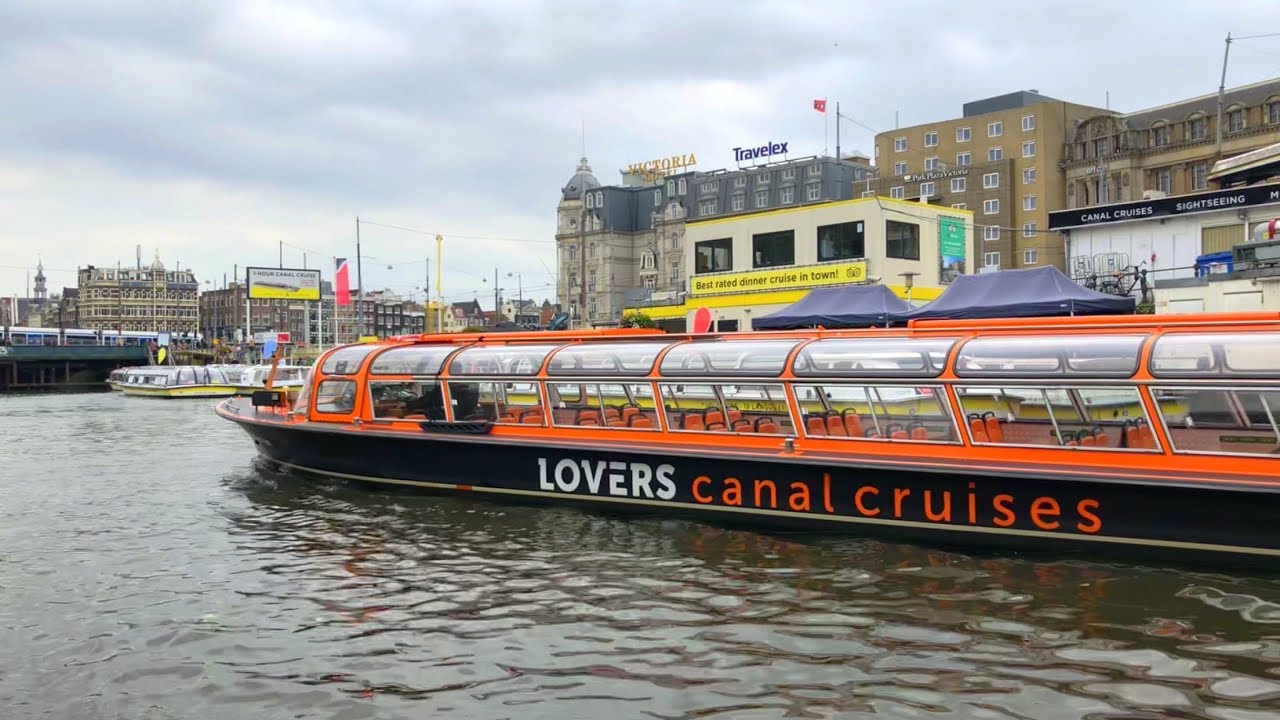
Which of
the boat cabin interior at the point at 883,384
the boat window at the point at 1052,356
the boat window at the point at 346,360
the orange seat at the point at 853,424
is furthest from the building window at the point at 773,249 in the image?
the boat window at the point at 1052,356

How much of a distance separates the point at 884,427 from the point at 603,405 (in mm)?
4164

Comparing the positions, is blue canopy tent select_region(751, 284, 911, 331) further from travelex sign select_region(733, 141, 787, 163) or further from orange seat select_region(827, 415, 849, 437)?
travelex sign select_region(733, 141, 787, 163)

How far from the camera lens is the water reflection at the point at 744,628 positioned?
7289 millimetres

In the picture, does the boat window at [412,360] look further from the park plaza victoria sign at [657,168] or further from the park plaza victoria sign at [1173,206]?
the park plaza victoria sign at [657,168]

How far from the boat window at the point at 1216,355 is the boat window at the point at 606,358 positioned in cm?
639

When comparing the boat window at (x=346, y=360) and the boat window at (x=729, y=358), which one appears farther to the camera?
the boat window at (x=346, y=360)

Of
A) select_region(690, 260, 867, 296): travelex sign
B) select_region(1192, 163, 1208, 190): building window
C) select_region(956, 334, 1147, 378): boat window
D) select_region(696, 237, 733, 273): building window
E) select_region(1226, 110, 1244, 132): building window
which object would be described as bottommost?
select_region(956, 334, 1147, 378): boat window

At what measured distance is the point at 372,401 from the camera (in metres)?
16.6

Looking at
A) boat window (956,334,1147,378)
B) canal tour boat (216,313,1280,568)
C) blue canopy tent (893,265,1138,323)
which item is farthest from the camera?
blue canopy tent (893,265,1138,323)

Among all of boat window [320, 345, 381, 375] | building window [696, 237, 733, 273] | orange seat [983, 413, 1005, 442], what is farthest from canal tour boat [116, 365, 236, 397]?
orange seat [983, 413, 1005, 442]

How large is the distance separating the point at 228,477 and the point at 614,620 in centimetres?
1268

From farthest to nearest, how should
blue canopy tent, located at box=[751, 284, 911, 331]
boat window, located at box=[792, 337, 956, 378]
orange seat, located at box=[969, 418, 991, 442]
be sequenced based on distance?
1. blue canopy tent, located at box=[751, 284, 911, 331]
2. boat window, located at box=[792, 337, 956, 378]
3. orange seat, located at box=[969, 418, 991, 442]

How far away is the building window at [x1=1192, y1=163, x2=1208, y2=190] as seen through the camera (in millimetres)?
68750

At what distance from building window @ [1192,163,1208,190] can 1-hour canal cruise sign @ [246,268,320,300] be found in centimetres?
7219
